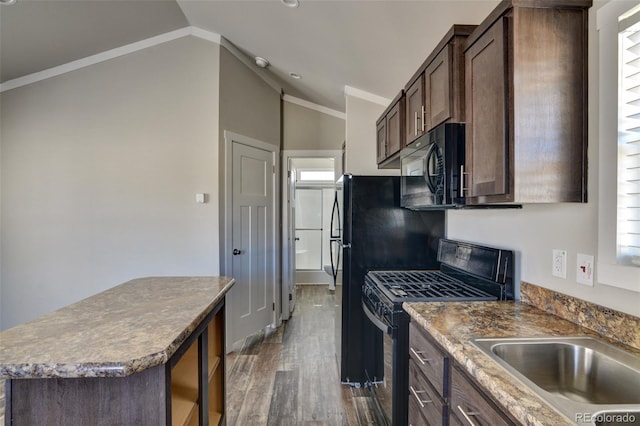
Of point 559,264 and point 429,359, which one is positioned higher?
point 559,264

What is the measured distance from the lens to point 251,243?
141 inches

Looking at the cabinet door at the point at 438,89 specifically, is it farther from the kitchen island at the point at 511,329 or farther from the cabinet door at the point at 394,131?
the kitchen island at the point at 511,329

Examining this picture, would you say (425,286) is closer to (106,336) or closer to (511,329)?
(511,329)

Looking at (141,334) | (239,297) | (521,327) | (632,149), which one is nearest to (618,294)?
(521,327)

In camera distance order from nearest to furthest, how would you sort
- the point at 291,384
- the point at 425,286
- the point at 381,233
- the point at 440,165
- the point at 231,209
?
the point at 440,165, the point at 425,286, the point at 381,233, the point at 291,384, the point at 231,209

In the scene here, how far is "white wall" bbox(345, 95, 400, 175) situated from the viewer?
3078 millimetres

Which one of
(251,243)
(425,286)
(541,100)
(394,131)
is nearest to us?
(541,100)

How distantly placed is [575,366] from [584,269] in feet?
1.20

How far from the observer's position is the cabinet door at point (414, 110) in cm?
183

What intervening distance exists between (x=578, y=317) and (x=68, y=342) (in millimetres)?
1767

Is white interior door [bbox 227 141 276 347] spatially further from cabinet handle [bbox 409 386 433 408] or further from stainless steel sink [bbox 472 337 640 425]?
stainless steel sink [bbox 472 337 640 425]

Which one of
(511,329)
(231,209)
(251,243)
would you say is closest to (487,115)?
(511,329)

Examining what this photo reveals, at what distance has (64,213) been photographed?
316 centimetres

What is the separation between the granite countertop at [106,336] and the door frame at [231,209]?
1.60 meters
